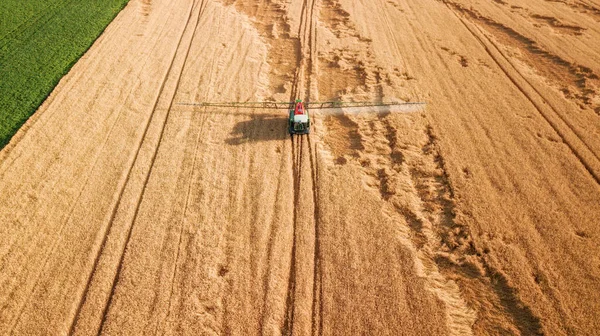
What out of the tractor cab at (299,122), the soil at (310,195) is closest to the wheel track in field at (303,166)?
the soil at (310,195)

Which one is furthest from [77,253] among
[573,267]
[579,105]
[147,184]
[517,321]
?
[579,105]

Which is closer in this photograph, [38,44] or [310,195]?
[310,195]

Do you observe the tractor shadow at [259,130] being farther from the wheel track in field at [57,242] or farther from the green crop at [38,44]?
the green crop at [38,44]

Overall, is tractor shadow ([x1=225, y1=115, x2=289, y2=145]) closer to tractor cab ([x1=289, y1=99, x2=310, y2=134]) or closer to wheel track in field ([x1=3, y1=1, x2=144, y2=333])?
tractor cab ([x1=289, y1=99, x2=310, y2=134])

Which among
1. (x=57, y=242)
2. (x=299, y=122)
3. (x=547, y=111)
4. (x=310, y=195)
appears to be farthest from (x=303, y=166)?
(x=547, y=111)

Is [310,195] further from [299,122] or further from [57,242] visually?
[57,242]

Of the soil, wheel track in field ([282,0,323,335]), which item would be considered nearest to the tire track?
the soil
